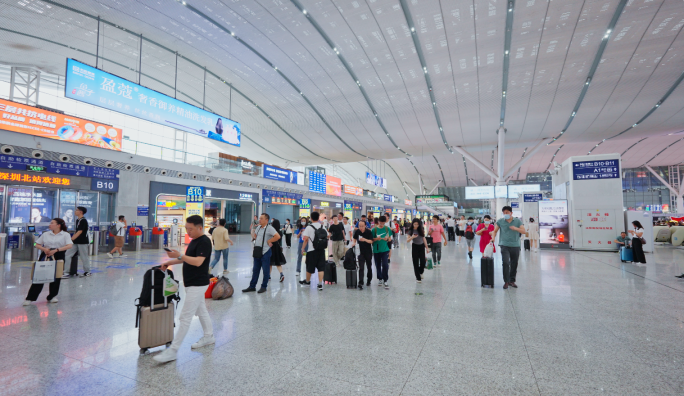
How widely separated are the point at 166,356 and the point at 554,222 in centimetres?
1806

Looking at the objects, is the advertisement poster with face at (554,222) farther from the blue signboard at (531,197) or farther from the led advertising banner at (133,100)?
the led advertising banner at (133,100)

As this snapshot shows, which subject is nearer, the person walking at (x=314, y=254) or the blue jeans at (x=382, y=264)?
the person walking at (x=314, y=254)

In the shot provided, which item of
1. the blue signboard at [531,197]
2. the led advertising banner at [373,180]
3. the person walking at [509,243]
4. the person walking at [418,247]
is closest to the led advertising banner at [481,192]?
the blue signboard at [531,197]

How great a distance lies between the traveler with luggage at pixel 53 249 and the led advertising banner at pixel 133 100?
573cm

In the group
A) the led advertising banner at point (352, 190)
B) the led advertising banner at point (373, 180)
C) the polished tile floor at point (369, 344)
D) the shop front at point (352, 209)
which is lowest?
the polished tile floor at point (369, 344)

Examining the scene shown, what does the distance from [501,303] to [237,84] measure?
18.4 meters

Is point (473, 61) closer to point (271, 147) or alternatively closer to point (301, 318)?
point (301, 318)

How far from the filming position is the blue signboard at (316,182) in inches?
1111

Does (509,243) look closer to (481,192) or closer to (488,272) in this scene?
(488,272)

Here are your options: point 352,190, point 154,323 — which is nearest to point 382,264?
point 154,323

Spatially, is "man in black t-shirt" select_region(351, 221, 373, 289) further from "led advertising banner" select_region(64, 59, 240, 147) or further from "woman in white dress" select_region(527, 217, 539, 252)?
"woman in white dress" select_region(527, 217, 539, 252)

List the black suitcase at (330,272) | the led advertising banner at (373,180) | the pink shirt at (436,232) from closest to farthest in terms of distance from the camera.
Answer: the black suitcase at (330,272) < the pink shirt at (436,232) < the led advertising banner at (373,180)

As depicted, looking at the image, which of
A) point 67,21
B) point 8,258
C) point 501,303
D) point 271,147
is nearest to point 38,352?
point 501,303

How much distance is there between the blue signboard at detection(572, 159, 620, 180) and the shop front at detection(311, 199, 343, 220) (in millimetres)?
19720
